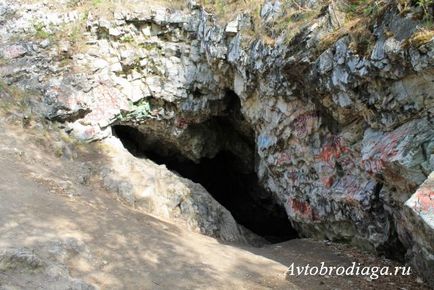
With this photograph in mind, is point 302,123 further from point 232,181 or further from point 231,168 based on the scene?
point 232,181

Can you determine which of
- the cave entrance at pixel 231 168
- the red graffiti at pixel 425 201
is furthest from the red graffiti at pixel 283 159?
the red graffiti at pixel 425 201

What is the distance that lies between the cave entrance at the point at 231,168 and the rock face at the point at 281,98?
14 cm

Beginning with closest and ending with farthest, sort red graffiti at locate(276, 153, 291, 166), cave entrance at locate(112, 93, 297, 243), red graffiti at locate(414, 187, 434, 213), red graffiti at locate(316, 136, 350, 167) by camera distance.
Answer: red graffiti at locate(414, 187, 434, 213), red graffiti at locate(316, 136, 350, 167), red graffiti at locate(276, 153, 291, 166), cave entrance at locate(112, 93, 297, 243)

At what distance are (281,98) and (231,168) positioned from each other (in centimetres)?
725

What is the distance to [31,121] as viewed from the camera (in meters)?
10.8

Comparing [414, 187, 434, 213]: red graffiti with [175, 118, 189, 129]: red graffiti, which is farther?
[175, 118, 189, 129]: red graffiti

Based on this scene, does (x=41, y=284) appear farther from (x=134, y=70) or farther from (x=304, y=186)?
(x=134, y=70)

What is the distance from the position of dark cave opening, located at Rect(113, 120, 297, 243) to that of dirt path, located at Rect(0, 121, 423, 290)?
5205 millimetres

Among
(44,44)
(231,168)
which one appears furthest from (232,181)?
(44,44)

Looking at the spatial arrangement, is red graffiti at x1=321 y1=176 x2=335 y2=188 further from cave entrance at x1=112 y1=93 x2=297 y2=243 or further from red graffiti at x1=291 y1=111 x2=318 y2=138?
cave entrance at x1=112 y1=93 x2=297 y2=243

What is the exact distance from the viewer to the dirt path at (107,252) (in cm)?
523

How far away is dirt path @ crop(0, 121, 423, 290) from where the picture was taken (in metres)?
5.23

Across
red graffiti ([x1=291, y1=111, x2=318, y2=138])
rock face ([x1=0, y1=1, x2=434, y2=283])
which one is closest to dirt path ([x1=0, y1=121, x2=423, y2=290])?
rock face ([x1=0, y1=1, x2=434, y2=283])

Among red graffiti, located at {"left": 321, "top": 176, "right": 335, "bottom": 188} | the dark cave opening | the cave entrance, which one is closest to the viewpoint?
red graffiti, located at {"left": 321, "top": 176, "right": 335, "bottom": 188}
